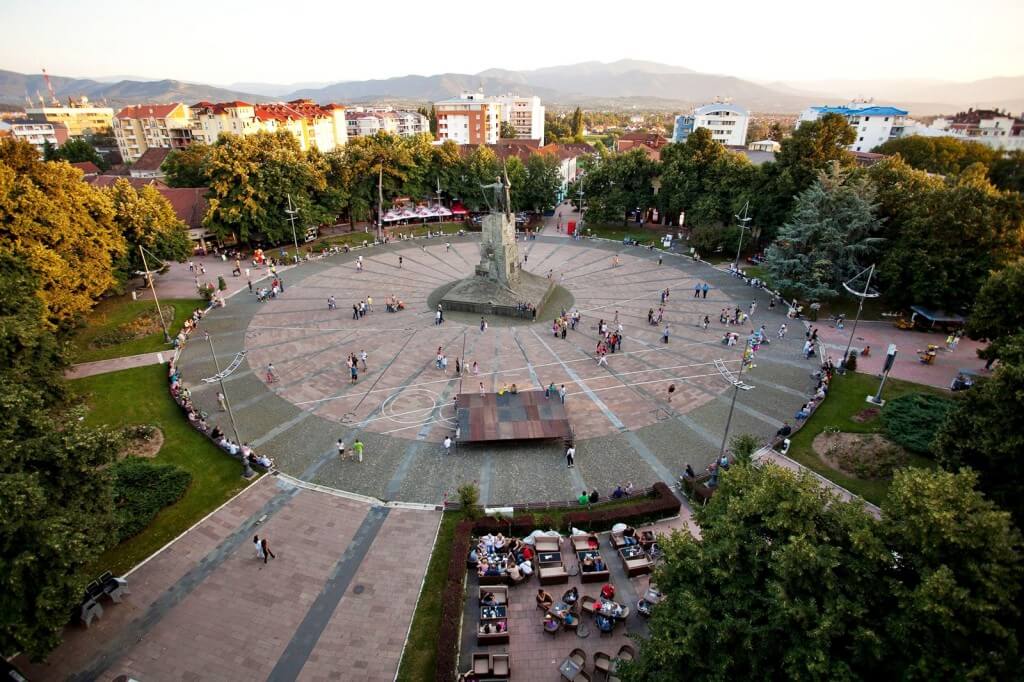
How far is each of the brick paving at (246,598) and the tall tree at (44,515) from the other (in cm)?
218

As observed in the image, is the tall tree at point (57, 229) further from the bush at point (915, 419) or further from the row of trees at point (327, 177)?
the bush at point (915, 419)

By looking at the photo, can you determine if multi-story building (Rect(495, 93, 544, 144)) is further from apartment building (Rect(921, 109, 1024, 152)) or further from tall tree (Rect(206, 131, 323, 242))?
tall tree (Rect(206, 131, 323, 242))

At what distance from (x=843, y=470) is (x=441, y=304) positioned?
102 feet

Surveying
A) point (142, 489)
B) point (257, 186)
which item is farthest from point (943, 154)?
point (142, 489)

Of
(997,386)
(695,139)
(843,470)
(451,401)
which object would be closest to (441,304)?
(451,401)

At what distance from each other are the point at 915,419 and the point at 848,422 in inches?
117

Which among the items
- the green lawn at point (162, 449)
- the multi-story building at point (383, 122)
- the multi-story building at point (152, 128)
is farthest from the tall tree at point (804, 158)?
the multi-story building at point (383, 122)

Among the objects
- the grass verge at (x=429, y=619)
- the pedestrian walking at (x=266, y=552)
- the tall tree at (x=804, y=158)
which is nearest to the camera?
the grass verge at (x=429, y=619)

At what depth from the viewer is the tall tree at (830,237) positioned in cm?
4212

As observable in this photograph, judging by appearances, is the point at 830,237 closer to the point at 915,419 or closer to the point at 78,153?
the point at 915,419

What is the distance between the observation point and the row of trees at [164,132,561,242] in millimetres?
54750

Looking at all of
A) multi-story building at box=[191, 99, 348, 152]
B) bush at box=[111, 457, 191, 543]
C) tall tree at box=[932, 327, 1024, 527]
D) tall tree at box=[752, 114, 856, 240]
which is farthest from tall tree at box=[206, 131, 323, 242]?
tall tree at box=[932, 327, 1024, 527]

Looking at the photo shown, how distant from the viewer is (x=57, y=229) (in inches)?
1380

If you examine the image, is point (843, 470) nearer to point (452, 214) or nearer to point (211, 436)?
point (211, 436)
